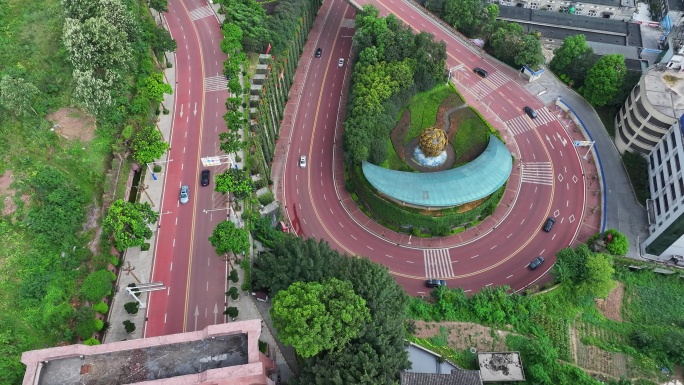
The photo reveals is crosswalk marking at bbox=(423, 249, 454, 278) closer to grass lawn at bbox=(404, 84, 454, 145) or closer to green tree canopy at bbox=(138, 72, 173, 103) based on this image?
grass lawn at bbox=(404, 84, 454, 145)

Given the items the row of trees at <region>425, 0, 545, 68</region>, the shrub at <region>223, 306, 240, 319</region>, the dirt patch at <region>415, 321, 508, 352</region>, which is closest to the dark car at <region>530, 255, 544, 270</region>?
the dirt patch at <region>415, 321, 508, 352</region>

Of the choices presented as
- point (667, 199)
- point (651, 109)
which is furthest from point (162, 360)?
point (651, 109)

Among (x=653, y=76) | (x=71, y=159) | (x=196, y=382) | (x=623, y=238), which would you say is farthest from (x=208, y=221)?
(x=653, y=76)

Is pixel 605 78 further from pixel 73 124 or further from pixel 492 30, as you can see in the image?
pixel 73 124

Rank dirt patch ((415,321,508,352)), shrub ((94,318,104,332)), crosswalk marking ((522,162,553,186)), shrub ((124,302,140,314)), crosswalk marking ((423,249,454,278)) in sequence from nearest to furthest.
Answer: shrub ((94,318,104,332)), shrub ((124,302,140,314)), dirt patch ((415,321,508,352)), crosswalk marking ((423,249,454,278)), crosswalk marking ((522,162,553,186))

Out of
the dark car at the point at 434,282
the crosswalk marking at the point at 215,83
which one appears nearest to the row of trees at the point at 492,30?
the dark car at the point at 434,282

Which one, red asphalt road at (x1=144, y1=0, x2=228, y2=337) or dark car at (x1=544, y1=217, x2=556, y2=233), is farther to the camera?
dark car at (x1=544, y1=217, x2=556, y2=233)

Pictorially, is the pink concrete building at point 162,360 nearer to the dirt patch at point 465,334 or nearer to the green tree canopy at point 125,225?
the green tree canopy at point 125,225

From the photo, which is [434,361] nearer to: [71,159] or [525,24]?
[71,159]
